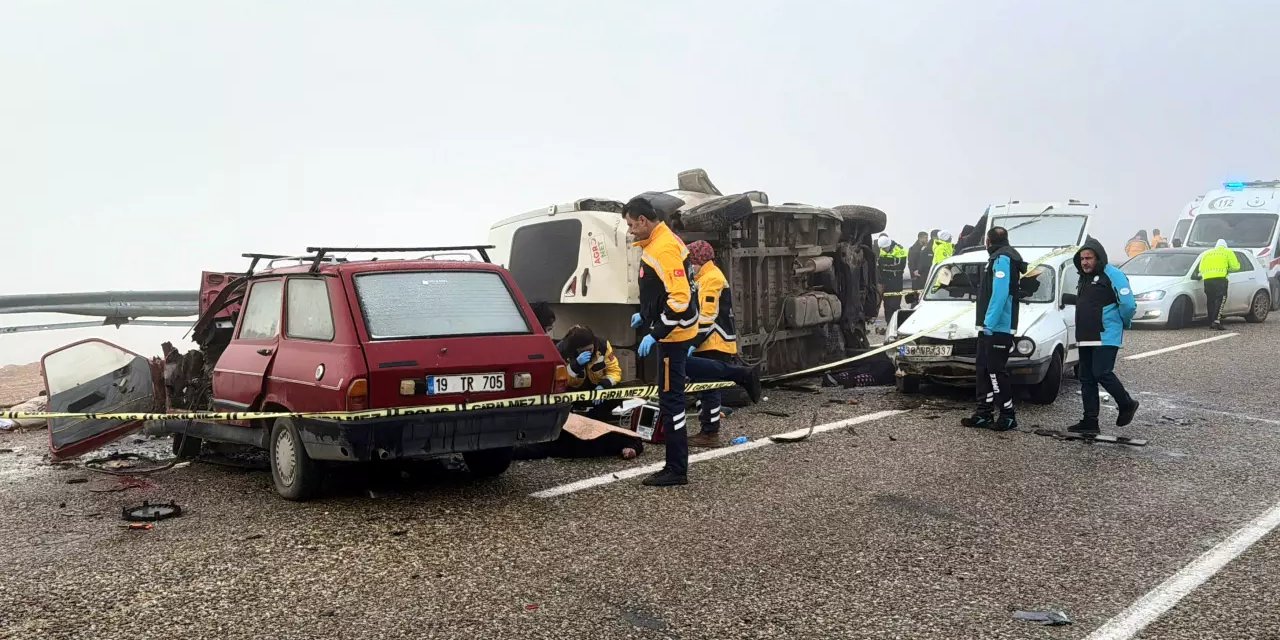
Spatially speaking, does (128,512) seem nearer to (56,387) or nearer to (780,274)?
(56,387)

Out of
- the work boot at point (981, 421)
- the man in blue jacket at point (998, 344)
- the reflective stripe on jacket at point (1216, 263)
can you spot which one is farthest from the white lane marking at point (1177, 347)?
the work boot at point (981, 421)

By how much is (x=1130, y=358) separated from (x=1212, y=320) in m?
4.95

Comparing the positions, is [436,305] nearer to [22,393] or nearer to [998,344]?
[998,344]

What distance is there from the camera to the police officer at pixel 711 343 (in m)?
8.12

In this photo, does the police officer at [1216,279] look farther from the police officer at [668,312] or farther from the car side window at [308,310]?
the car side window at [308,310]

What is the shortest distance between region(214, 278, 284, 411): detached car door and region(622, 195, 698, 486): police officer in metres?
2.41

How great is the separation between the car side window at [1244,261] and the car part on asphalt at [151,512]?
715 inches

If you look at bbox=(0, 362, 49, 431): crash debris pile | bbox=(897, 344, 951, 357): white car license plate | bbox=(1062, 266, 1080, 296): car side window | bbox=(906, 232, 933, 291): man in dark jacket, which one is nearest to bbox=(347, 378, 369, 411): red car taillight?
bbox=(0, 362, 49, 431): crash debris pile

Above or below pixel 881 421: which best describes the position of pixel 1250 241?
above

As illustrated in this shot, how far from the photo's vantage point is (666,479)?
6.51 m

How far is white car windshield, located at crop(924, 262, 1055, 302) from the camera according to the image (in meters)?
10.6

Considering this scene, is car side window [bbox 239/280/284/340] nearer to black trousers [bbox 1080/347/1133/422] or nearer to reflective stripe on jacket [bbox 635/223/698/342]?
reflective stripe on jacket [bbox 635/223/698/342]

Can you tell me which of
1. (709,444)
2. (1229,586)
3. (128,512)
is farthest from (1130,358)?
(128,512)

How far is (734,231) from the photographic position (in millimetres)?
10391
